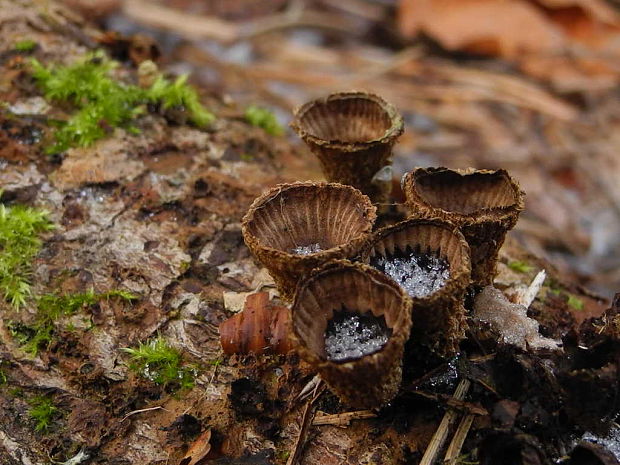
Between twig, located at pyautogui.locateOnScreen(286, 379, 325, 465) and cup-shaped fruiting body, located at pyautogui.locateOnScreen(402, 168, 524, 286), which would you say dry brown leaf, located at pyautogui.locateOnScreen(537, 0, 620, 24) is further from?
twig, located at pyautogui.locateOnScreen(286, 379, 325, 465)

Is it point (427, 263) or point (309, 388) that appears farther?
point (309, 388)

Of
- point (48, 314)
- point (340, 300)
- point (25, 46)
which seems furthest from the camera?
point (25, 46)

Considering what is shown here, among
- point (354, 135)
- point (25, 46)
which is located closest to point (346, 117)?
point (354, 135)

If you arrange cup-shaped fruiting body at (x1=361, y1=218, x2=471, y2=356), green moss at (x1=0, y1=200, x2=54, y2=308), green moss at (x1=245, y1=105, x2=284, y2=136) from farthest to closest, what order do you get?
green moss at (x1=245, y1=105, x2=284, y2=136), green moss at (x1=0, y1=200, x2=54, y2=308), cup-shaped fruiting body at (x1=361, y1=218, x2=471, y2=356)

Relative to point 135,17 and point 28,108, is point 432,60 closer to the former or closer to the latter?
point 135,17

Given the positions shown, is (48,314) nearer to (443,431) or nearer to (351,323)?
(351,323)

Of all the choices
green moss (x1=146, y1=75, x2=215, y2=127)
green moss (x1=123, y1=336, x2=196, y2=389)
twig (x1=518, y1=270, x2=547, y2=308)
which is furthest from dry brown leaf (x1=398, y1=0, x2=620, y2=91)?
green moss (x1=123, y1=336, x2=196, y2=389)

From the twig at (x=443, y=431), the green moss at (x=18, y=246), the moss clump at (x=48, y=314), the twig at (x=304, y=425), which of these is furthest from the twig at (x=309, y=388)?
the green moss at (x=18, y=246)
